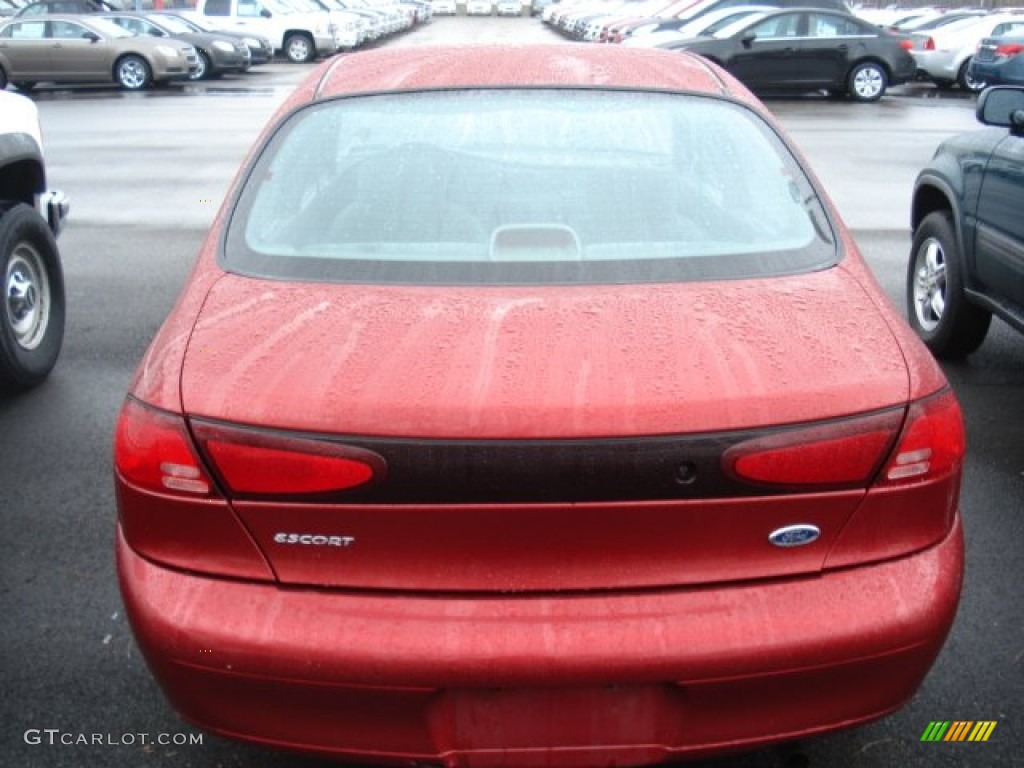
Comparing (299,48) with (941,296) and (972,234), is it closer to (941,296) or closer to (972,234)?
(941,296)

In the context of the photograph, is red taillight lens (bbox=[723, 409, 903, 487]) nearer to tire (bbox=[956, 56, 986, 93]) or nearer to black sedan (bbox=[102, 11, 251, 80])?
tire (bbox=[956, 56, 986, 93])

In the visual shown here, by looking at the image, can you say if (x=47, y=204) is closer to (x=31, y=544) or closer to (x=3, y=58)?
(x=31, y=544)

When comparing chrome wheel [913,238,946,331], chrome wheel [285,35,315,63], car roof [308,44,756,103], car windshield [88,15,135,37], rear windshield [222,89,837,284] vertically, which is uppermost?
car roof [308,44,756,103]

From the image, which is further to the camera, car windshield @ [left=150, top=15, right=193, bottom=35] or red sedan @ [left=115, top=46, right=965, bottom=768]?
car windshield @ [left=150, top=15, right=193, bottom=35]

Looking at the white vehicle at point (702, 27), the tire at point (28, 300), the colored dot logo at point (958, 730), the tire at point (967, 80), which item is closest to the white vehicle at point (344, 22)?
the white vehicle at point (702, 27)

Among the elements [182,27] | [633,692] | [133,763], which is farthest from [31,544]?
[182,27]

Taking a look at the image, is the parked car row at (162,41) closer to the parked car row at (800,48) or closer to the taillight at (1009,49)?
the parked car row at (800,48)

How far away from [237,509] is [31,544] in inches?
81.0

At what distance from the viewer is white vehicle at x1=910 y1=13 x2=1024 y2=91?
22047 millimetres

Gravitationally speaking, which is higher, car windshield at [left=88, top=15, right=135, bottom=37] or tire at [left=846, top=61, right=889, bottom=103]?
tire at [left=846, top=61, right=889, bottom=103]

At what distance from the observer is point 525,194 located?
2.85m

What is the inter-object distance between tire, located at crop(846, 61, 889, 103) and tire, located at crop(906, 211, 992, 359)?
15.4m

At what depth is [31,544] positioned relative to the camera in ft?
12.3

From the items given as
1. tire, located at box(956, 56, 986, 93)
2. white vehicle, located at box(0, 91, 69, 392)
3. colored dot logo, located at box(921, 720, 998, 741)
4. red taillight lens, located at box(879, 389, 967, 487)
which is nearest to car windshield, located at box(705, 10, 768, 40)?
tire, located at box(956, 56, 986, 93)
